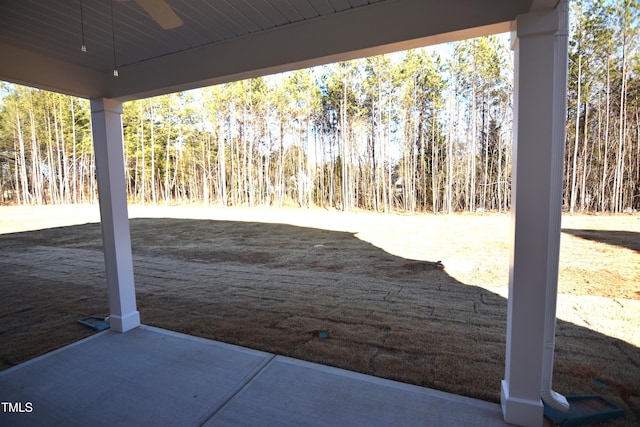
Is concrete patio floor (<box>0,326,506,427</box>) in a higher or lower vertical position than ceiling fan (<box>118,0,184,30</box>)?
lower

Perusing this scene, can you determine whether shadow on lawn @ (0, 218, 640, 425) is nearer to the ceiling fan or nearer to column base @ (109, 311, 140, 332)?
column base @ (109, 311, 140, 332)

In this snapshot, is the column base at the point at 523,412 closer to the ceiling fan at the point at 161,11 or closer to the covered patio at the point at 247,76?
the covered patio at the point at 247,76

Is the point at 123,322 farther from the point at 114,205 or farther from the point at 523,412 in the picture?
the point at 523,412

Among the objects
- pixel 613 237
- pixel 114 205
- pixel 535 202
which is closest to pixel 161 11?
pixel 114 205

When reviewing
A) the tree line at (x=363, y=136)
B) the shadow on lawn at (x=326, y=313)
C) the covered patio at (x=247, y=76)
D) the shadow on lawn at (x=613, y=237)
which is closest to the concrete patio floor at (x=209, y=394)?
the covered patio at (x=247, y=76)

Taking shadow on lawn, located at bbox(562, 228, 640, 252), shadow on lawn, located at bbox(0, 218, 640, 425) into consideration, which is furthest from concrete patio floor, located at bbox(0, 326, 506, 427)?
shadow on lawn, located at bbox(562, 228, 640, 252)

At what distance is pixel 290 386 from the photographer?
72.1 inches

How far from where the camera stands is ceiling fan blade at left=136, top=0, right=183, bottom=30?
1311 mm

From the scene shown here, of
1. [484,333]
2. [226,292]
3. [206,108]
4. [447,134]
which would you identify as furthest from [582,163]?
[206,108]

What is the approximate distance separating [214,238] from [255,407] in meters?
6.37

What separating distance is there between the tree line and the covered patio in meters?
9.18

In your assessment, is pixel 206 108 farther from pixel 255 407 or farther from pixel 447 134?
pixel 255 407

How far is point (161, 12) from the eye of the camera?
4.50 feet

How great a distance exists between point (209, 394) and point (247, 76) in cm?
194
